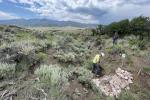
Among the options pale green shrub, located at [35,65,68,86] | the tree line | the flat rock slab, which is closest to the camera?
pale green shrub, located at [35,65,68,86]

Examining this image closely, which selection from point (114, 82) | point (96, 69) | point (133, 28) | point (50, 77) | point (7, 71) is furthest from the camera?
point (133, 28)

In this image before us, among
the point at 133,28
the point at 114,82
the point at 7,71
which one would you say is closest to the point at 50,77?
the point at 7,71

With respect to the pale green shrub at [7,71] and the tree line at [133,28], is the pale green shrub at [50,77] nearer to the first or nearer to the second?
the pale green shrub at [7,71]

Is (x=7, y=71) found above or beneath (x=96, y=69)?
above

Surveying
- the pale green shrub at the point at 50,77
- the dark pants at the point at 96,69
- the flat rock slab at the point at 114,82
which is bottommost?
the flat rock slab at the point at 114,82

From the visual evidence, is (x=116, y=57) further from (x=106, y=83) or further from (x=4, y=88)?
(x=4, y=88)

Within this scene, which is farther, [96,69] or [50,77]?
[96,69]

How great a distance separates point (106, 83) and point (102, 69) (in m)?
1.97

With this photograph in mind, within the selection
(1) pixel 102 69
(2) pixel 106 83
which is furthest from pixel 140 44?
(2) pixel 106 83

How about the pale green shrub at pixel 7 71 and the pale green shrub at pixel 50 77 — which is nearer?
the pale green shrub at pixel 50 77

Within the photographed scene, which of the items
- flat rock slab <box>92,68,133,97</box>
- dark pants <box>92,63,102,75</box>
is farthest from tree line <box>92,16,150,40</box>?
dark pants <box>92,63,102,75</box>

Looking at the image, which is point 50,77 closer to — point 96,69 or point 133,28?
point 96,69

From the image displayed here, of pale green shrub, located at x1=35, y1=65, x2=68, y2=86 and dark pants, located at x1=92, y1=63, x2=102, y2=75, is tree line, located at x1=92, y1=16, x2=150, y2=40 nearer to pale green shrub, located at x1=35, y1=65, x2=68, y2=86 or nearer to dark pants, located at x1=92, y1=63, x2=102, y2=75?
dark pants, located at x1=92, y1=63, x2=102, y2=75

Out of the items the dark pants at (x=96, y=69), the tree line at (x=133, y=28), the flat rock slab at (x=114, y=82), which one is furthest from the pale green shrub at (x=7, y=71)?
the tree line at (x=133, y=28)
